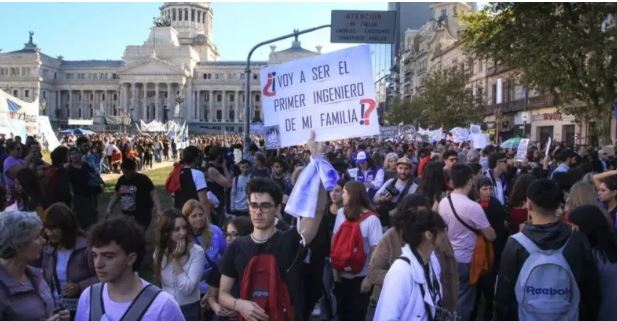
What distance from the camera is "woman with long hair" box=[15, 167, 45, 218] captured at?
7.42 meters

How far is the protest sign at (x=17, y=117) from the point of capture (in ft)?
63.6

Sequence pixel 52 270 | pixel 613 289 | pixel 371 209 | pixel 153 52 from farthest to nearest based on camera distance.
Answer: pixel 153 52 < pixel 371 209 < pixel 52 270 < pixel 613 289

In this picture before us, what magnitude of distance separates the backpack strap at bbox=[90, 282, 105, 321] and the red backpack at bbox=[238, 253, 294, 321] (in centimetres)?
81

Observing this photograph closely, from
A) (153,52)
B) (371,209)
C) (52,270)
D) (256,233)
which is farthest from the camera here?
(153,52)

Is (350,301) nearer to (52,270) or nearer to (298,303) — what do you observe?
(298,303)

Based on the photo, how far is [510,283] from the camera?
14.2 feet

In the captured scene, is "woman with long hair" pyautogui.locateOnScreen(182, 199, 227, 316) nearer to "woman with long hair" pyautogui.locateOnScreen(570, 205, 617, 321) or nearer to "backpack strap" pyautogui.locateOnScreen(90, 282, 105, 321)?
"backpack strap" pyautogui.locateOnScreen(90, 282, 105, 321)

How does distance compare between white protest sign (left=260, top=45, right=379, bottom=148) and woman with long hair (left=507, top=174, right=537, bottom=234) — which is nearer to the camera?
white protest sign (left=260, top=45, right=379, bottom=148)

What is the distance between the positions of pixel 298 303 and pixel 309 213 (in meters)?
0.69

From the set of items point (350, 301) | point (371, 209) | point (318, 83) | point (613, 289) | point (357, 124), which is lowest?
point (350, 301)

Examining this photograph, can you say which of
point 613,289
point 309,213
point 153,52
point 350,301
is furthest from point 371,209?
point 153,52

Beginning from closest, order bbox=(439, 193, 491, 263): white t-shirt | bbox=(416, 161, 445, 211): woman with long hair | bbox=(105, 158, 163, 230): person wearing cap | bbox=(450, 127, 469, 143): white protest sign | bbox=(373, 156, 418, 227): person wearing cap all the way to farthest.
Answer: bbox=(439, 193, 491, 263): white t-shirt, bbox=(416, 161, 445, 211): woman with long hair, bbox=(373, 156, 418, 227): person wearing cap, bbox=(105, 158, 163, 230): person wearing cap, bbox=(450, 127, 469, 143): white protest sign

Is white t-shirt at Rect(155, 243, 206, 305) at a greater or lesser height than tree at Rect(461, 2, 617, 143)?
lesser

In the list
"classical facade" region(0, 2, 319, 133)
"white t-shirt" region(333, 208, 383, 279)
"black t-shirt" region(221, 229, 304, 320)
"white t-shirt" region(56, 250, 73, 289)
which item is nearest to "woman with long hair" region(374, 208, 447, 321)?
"black t-shirt" region(221, 229, 304, 320)
